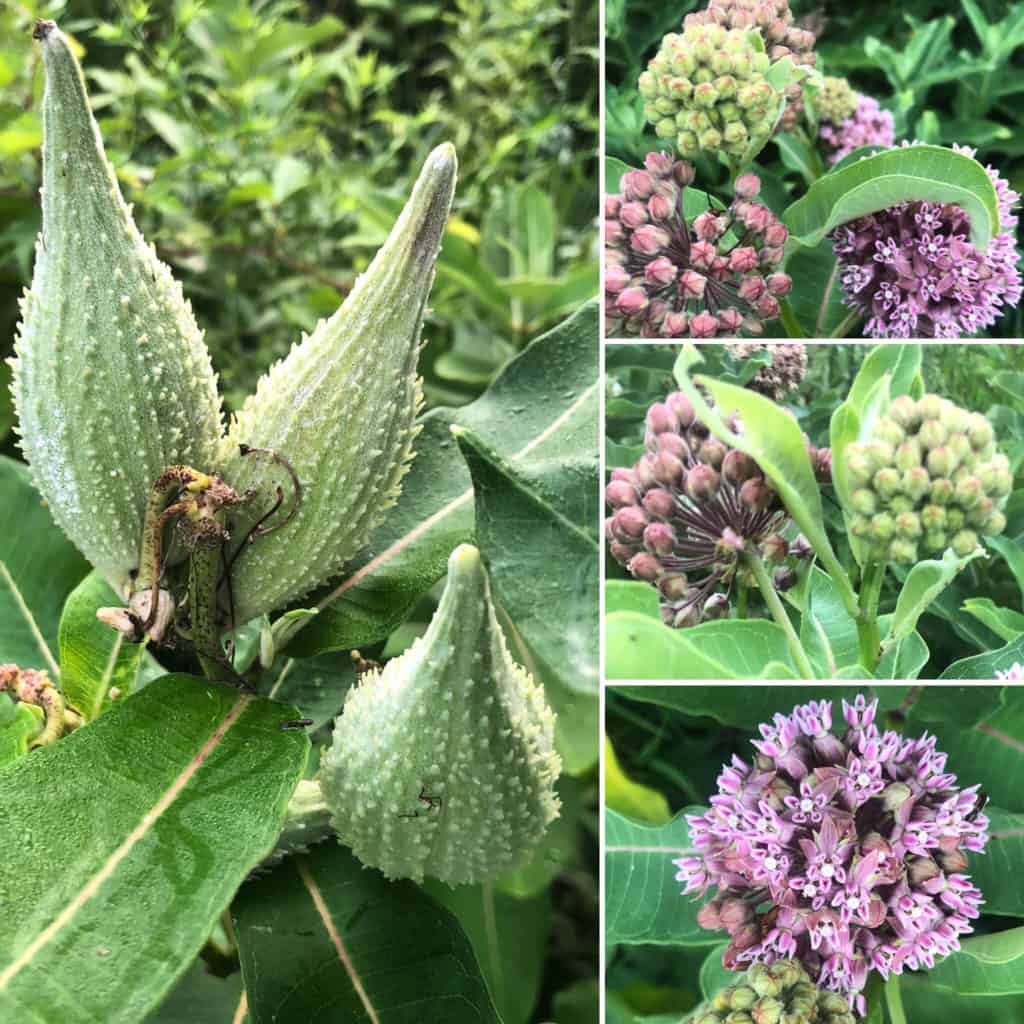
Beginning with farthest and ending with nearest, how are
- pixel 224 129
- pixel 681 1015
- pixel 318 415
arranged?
pixel 224 129
pixel 681 1015
pixel 318 415

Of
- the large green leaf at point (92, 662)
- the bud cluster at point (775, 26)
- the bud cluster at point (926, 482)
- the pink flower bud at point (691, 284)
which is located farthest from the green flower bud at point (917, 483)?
the large green leaf at point (92, 662)

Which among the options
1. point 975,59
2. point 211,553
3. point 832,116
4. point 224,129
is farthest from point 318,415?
point 224,129

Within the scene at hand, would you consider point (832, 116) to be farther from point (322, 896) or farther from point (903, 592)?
point (322, 896)

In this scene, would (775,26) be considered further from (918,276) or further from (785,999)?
(785,999)

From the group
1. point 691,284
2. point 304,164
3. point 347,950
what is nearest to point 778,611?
point 691,284

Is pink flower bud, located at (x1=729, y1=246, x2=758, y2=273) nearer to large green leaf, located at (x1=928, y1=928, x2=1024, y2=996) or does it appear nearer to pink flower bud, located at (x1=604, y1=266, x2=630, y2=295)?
pink flower bud, located at (x1=604, y1=266, x2=630, y2=295)

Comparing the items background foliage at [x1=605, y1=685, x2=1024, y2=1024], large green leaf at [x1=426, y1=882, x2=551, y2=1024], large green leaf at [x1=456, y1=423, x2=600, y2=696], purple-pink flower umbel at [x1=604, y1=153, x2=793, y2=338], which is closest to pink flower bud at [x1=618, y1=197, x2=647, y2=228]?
purple-pink flower umbel at [x1=604, y1=153, x2=793, y2=338]
